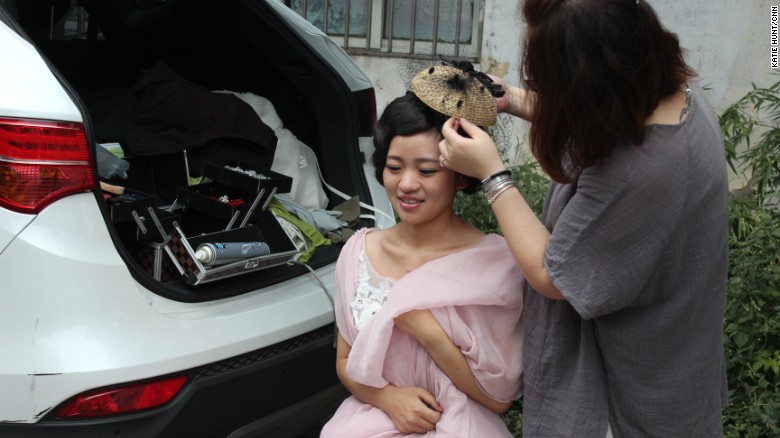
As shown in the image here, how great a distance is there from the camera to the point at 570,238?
5.41 ft

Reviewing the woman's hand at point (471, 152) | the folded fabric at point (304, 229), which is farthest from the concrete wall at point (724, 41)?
the woman's hand at point (471, 152)

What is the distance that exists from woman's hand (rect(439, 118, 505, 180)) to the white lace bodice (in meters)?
0.40

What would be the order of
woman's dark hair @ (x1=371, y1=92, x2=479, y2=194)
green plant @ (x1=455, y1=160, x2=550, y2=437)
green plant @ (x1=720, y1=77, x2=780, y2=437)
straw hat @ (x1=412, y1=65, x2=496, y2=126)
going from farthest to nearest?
green plant @ (x1=455, y1=160, x2=550, y2=437)
green plant @ (x1=720, y1=77, x2=780, y2=437)
woman's dark hair @ (x1=371, y1=92, x2=479, y2=194)
straw hat @ (x1=412, y1=65, x2=496, y2=126)

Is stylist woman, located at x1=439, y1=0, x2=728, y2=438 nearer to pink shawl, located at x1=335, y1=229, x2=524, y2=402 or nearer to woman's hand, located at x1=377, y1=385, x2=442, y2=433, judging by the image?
pink shawl, located at x1=335, y1=229, x2=524, y2=402

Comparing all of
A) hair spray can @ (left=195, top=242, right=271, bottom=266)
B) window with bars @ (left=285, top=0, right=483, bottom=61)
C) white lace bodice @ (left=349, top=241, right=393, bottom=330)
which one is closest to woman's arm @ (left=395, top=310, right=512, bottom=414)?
white lace bodice @ (left=349, top=241, right=393, bottom=330)

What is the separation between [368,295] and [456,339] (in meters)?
0.28

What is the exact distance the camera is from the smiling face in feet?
6.86

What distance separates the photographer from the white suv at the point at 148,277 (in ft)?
6.95

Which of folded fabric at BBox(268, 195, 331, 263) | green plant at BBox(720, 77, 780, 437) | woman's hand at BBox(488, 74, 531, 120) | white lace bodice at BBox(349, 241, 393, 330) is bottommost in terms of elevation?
green plant at BBox(720, 77, 780, 437)

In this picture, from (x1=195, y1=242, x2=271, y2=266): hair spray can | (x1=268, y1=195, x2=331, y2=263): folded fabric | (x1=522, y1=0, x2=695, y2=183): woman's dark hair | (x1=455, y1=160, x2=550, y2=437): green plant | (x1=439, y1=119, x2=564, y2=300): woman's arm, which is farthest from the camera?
(x1=455, y1=160, x2=550, y2=437): green plant

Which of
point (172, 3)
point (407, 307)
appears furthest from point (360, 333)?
point (172, 3)

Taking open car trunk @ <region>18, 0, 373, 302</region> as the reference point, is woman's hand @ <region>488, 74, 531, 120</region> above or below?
above

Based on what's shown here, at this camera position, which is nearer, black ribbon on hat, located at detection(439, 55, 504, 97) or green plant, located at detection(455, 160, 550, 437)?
black ribbon on hat, located at detection(439, 55, 504, 97)

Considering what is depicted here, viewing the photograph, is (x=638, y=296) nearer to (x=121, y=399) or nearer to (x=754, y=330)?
(x=121, y=399)
